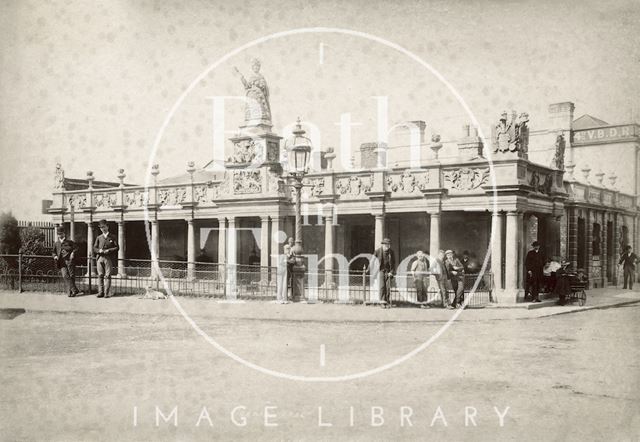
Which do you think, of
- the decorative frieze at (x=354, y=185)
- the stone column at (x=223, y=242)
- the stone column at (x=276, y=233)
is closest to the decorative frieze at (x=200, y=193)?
the stone column at (x=223, y=242)

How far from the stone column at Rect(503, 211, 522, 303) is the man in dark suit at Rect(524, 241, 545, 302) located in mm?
484

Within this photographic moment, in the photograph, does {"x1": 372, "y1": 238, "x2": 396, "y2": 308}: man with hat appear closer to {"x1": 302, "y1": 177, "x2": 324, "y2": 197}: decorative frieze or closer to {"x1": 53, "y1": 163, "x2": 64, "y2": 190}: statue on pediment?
{"x1": 302, "y1": 177, "x2": 324, "y2": 197}: decorative frieze

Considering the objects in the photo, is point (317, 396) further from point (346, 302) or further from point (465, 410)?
point (346, 302)

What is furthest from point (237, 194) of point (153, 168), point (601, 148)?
point (601, 148)

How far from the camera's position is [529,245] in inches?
906

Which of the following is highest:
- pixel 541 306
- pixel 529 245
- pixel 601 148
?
pixel 601 148

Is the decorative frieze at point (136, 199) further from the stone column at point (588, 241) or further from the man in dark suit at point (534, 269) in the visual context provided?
the stone column at point (588, 241)

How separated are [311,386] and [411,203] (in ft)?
49.7

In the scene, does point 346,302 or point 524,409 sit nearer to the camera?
point 524,409

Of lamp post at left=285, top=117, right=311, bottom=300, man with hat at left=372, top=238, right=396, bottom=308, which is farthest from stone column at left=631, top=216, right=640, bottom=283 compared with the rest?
lamp post at left=285, top=117, right=311, bottom=300

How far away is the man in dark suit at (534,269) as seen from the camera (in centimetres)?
2038

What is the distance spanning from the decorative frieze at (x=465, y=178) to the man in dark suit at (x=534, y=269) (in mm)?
2582

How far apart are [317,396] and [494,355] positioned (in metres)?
4.11

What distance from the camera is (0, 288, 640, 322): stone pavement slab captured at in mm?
15539
